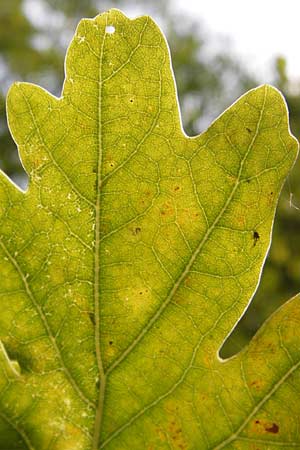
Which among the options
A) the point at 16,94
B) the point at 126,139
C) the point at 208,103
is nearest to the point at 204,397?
the point at 126,139

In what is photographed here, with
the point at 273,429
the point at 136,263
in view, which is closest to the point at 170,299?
the point at 136,263

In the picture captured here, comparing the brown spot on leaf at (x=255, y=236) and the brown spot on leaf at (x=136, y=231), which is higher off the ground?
the brown spot on leaf at (x=136, y=231)

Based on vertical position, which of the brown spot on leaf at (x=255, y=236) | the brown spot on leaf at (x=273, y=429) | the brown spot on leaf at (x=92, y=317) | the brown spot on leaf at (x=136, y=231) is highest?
→ the brown spot on leaf at (x=136, y=231)

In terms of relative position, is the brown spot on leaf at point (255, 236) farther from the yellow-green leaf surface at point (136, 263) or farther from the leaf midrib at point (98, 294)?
the leaf midrib at point (98, 294)

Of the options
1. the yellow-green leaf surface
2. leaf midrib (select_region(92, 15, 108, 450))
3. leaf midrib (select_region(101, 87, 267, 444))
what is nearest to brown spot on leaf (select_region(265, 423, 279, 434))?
the yellow-green leaf surface

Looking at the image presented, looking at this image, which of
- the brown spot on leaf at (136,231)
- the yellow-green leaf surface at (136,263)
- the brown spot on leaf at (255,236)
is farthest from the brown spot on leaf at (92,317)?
the brown spot on leaf at (255,236)

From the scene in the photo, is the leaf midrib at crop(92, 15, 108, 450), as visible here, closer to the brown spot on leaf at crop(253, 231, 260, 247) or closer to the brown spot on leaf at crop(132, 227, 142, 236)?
the brown spot on leaf at crop(132, 227, 142, 236)

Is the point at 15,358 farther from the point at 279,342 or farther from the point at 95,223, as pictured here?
the point at 279,342

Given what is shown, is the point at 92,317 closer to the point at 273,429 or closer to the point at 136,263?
the point at 136,263
